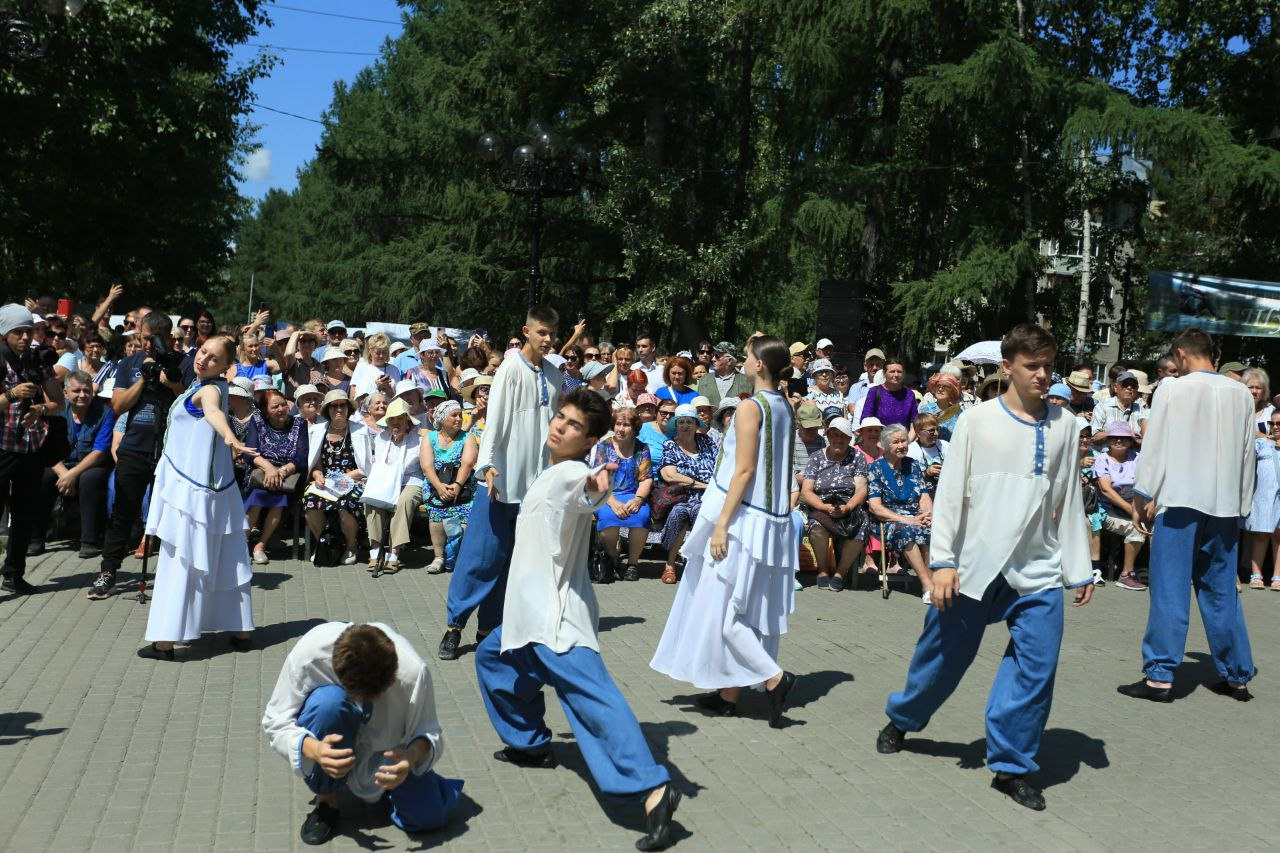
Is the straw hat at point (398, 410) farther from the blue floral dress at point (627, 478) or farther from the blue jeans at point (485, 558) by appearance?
the blue jeans at point (485, 558)

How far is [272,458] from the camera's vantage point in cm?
1113

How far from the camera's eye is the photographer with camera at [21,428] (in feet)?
29.4

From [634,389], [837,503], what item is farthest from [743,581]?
[634,389]

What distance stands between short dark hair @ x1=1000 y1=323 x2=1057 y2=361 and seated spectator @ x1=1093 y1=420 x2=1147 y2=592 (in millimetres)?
6850

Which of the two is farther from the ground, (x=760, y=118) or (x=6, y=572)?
(x=760, y=118)

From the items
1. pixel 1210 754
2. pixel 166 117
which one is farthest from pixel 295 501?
pixel 166 117

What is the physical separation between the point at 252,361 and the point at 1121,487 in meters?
8.67

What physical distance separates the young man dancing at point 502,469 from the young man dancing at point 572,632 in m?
1.77

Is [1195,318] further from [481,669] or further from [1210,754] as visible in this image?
[481,669]

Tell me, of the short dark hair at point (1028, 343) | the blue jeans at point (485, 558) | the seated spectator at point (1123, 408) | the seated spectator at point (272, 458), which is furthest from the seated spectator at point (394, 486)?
the seated spectator at point (1123, 408)

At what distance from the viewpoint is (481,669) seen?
536 cm

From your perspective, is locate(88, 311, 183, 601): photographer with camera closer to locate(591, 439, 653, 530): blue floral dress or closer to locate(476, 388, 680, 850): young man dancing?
locate(591, 439, 653, 530): blue floral dress

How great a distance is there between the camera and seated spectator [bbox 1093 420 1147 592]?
11914 mm

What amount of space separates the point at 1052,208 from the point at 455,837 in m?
21.5
